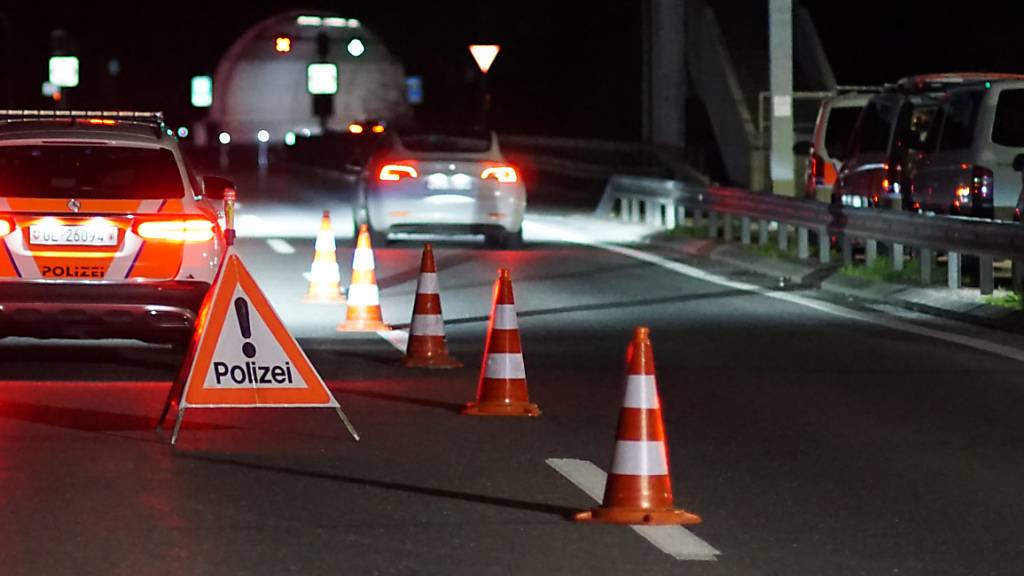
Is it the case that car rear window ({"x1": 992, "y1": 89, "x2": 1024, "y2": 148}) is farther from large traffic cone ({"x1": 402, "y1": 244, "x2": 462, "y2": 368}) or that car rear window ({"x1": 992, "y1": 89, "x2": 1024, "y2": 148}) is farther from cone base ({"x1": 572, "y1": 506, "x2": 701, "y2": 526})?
cone base ({"x1": 572, "y1": 506, "x2": 701, "y2": 526})

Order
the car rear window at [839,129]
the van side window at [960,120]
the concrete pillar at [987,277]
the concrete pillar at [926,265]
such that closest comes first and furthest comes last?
the concrete pillar at [987,277] → the concrete pillar at [926,265] → the van side window at [960,120] → the car rear window at [839,129]

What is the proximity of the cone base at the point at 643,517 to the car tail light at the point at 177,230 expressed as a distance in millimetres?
5496

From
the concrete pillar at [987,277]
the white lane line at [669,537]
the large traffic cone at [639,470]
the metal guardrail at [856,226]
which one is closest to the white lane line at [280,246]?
the metal guardrail at [856,226]

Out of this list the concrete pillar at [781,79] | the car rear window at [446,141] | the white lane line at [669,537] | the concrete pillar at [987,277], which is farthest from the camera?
the concrete pillar at [781,79]

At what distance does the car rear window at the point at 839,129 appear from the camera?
26422 millimetres

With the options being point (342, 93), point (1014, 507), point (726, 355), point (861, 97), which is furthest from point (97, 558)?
point (342, 93)

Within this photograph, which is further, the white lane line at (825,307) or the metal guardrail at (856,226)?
the metal guardrail at (856,226)

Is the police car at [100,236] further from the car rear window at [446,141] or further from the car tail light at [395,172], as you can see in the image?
the car rear window at [446,141]

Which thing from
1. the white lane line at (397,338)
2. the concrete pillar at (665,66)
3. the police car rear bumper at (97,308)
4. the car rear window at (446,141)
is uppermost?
the concrete pillar at (665,66)

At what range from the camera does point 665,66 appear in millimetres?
40094

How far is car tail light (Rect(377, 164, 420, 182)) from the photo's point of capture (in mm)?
26469

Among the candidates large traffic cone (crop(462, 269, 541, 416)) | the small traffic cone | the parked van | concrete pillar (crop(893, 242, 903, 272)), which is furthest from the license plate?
the parked van

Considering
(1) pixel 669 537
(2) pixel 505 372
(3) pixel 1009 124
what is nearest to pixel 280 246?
(3) pixel 1009 124

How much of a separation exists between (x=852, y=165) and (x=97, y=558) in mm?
16937
